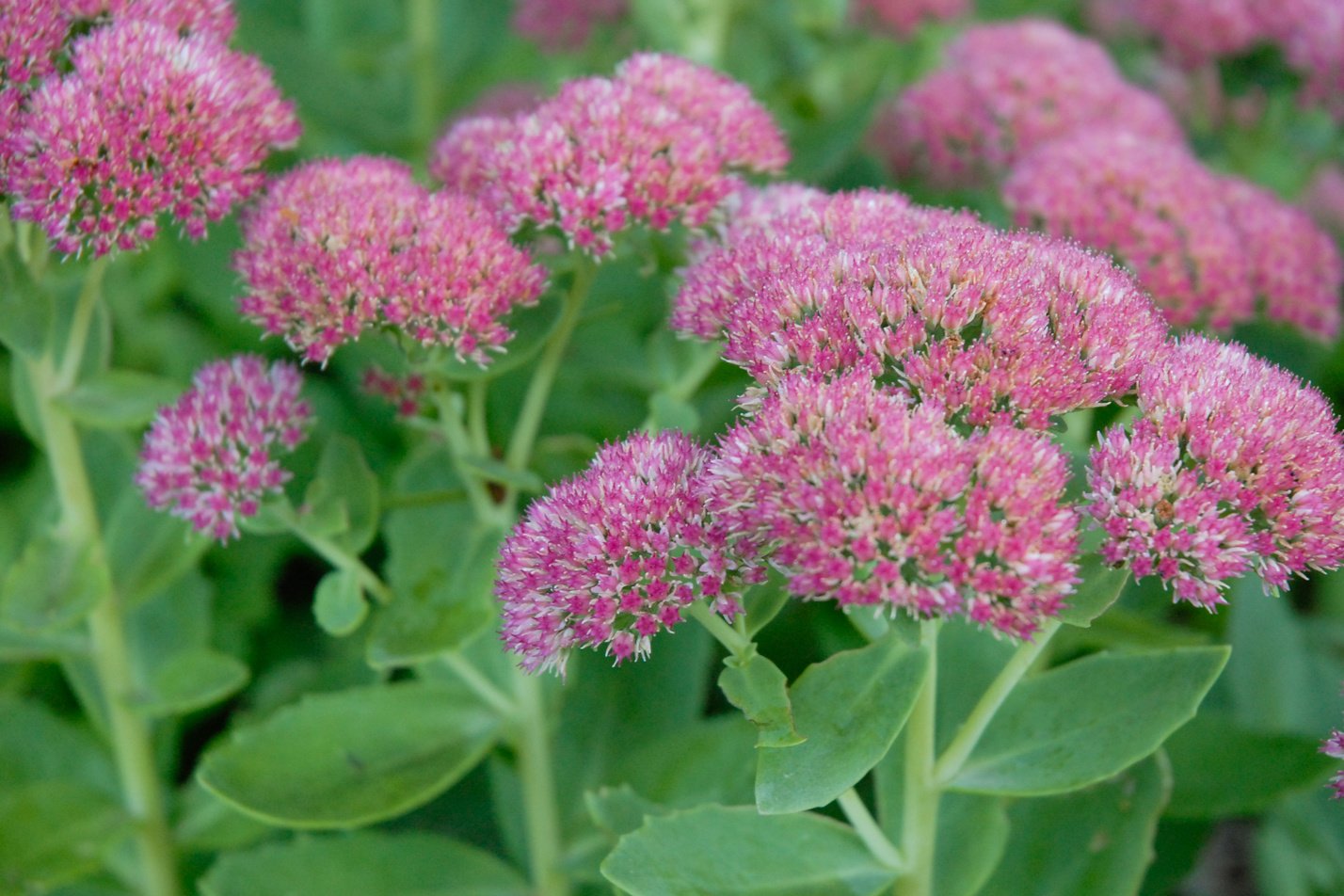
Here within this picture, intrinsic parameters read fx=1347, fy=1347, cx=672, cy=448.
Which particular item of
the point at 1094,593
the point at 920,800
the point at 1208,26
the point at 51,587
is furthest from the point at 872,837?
the point at 1208,26

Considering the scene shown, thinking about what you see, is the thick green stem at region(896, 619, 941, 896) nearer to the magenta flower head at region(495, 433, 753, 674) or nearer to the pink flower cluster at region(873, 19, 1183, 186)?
the magenta flower head at region(495, 433, 753, 674)

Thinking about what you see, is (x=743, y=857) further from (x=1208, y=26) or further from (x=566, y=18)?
(x=566, y=18)

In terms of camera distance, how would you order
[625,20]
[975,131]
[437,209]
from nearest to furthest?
[437,209] < [975,131] < [625,20]

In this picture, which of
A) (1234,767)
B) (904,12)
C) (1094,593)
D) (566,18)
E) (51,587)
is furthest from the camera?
(566,18)

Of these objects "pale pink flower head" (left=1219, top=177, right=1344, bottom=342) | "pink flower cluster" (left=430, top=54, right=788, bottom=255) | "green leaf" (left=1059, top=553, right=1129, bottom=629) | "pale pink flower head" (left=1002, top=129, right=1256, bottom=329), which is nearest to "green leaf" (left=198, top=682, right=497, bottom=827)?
"pink flower cluster" (left=430, top=54, right=788, bottom=255)

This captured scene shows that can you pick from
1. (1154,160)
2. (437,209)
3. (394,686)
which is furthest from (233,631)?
(1154,160)

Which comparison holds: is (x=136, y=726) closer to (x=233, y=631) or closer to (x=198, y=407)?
(x=233, y=631)
